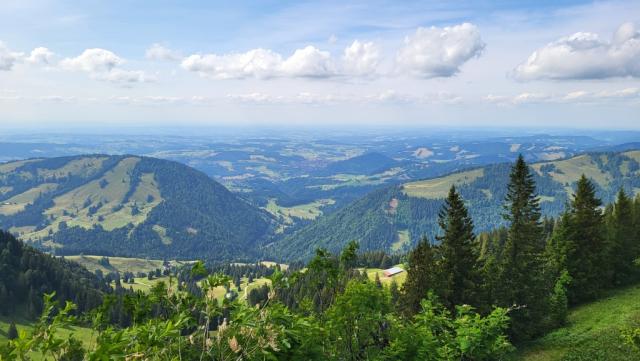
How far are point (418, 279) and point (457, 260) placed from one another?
5.01 meters

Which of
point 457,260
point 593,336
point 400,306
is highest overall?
point 457,260

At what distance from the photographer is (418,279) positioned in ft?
165

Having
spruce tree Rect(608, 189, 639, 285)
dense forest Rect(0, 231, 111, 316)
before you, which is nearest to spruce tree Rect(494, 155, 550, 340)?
spruce tree Rect(608, 189, 639, 285)

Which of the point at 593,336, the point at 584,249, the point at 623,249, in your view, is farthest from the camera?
the point at 623,249

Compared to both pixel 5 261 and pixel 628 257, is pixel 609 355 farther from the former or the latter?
pixel 5 261

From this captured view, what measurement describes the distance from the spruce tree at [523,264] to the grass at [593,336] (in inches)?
107

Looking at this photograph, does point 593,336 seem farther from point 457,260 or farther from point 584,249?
point 584,249

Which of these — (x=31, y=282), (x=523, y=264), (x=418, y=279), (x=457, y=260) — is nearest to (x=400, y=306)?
(x=418, y=279)

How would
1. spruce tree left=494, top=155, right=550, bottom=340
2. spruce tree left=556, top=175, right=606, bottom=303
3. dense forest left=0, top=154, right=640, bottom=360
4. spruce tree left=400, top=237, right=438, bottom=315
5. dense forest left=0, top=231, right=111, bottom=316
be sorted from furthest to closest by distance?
dense forest left=0, top=231, right=111, bottom=316, spruce tree left=556, top=175, right=606, bottom=303, spruce tree left=400, top=237, right=438, bottom=315, spruce tree left=494, top=155, right=550, bottom=340, dense forest left=0, top=154, right=640, bottom=360

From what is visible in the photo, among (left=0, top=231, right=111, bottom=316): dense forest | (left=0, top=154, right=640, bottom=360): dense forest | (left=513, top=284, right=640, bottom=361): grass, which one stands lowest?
(left=0, top=231, right=111, bottom=316): dense forest

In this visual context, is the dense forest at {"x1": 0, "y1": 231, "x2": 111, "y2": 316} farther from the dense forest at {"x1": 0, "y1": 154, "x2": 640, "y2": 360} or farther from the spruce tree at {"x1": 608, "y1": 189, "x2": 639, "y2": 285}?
the spruce tree at {"x1": 608, "y1": 189, "x2": 639, "y2": 285}

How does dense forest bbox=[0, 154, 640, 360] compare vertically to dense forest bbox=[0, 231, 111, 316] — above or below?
above

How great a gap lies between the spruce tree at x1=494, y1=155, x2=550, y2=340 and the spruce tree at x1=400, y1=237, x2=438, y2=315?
8.75 metres

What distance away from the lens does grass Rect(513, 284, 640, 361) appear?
32594 mm
